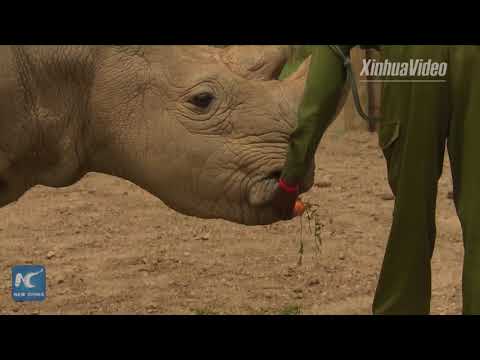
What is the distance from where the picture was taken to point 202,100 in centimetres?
413

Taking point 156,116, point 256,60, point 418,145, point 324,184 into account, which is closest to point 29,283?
point 156,116

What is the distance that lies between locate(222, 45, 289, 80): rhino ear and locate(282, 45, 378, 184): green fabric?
45 centimetres

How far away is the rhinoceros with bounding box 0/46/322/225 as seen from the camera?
4062 millimetres

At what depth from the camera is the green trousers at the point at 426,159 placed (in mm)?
3438

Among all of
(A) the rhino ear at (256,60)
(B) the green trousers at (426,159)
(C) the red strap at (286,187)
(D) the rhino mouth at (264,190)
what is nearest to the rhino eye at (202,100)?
(A) the rhino ear at (256,60)

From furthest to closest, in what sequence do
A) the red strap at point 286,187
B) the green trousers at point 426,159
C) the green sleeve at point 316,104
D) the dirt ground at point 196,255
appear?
the dirt ground at point 196,255
the red strap at point 286,187
the green sleeve at point 316,104
the green trousers at point 426,159

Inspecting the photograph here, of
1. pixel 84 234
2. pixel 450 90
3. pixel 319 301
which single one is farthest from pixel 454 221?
pixel 450 90

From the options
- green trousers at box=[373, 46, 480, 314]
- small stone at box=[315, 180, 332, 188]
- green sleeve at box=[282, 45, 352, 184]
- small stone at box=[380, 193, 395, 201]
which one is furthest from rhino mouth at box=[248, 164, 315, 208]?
small stone at box=[380, 193, 395, 201]

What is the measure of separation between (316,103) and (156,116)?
0.81 m

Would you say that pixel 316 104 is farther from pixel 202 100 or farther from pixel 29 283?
pixel 29 283

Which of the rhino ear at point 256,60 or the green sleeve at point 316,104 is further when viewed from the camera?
the rhino ear at point 256,60

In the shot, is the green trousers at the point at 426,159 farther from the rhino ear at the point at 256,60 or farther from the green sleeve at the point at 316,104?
the rhino ear at the point at 256,60

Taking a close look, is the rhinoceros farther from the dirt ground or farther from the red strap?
the dirt ground

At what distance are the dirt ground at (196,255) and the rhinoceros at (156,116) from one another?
27.6 inches
